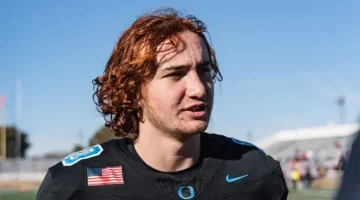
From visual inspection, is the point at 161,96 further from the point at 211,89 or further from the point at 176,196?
the point at 176,196

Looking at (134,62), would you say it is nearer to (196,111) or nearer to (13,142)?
(196,111)

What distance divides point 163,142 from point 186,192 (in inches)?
8.3

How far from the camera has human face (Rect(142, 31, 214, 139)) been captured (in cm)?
236

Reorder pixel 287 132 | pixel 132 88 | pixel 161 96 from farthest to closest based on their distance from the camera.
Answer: pixel 287 132, pixel 132 88, pixel 161 96

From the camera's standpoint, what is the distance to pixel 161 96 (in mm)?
2400

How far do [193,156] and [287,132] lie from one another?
193ft

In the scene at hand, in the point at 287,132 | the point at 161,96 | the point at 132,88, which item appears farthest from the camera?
the point at 287,132

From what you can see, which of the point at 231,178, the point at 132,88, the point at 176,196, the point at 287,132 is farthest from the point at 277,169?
the point at 287,132

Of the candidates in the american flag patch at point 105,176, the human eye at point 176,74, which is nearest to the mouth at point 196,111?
the human eye at point 176,74

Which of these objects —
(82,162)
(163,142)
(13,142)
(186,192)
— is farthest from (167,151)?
(13,142)

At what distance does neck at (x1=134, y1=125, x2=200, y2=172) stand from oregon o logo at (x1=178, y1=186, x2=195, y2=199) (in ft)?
0.29

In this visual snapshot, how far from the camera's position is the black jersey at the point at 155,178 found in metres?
2.47

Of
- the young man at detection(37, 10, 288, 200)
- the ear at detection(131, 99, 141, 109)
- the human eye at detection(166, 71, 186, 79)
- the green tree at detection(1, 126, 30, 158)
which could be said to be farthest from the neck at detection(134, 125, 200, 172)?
the green tree at detection(1, 126, 30, 158)

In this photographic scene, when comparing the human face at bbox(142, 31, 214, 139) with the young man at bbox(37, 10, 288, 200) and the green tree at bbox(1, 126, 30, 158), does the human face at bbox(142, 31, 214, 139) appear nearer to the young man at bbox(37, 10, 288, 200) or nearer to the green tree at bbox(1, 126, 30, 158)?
the young man at bbox(37, 10, 288, 200)
